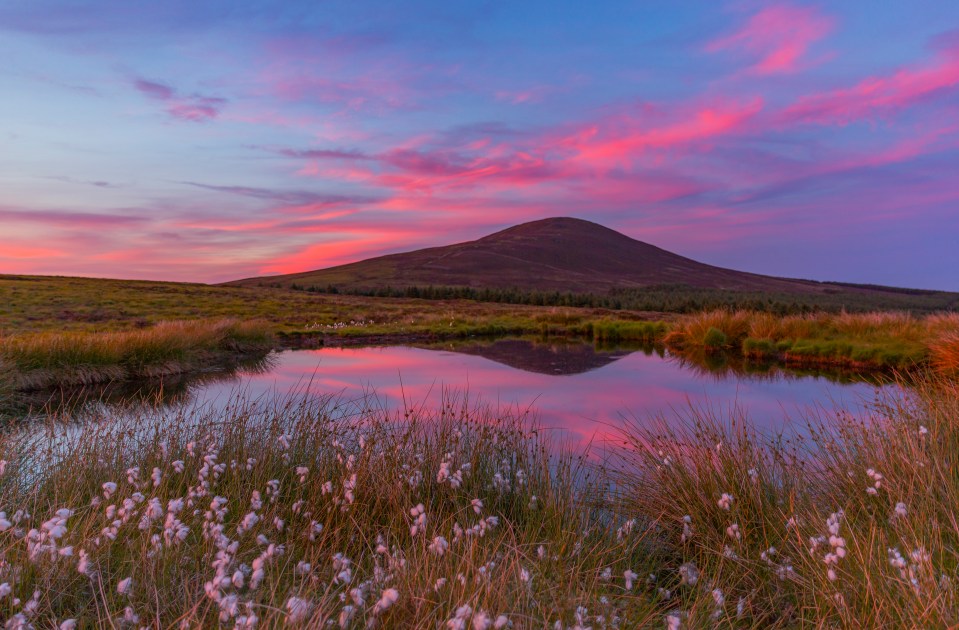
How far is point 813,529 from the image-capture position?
4.34m

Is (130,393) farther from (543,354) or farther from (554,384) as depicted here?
(543,354)

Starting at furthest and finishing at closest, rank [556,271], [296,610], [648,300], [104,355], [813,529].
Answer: [556,271] → [648,300] → [104,355] → [813,529] → [296,610]

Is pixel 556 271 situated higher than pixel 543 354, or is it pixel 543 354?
pixel 556 271

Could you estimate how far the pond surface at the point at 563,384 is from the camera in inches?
445

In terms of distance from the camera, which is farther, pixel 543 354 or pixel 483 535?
pixel 543 354

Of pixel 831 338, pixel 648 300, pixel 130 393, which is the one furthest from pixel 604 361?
pixel 648 300

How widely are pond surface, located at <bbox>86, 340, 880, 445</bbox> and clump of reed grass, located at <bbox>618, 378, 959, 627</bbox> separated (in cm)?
331

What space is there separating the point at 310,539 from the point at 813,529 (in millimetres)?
3549

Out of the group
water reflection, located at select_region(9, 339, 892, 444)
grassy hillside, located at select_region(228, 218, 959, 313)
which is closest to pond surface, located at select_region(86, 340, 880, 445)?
water reflection, located at select_region(9, 339, 892, 444)

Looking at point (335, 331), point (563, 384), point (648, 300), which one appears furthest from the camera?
point (648, 300)

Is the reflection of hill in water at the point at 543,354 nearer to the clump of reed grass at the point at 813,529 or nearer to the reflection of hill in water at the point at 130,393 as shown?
the reflection of hill in water at the point at 130,393

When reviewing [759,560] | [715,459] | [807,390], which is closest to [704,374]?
[807,390]

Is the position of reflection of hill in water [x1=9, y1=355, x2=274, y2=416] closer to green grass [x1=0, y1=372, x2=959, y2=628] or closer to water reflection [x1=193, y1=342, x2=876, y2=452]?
water reflection [x1=193, y1=342, x2=876, y2=452]

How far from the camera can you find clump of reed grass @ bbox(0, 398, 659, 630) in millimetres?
2859
